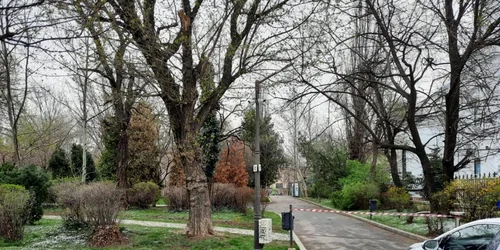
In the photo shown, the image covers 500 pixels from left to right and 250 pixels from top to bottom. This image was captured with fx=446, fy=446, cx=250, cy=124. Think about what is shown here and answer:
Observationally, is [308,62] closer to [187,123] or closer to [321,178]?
[187,123]

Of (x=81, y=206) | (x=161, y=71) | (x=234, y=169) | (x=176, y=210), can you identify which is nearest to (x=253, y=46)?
(x=161, y=71)

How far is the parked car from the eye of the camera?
6.24m

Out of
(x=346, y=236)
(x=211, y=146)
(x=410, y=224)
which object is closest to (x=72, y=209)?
(x=346, y=236)

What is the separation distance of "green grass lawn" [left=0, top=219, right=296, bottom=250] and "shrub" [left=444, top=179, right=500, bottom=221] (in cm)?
551

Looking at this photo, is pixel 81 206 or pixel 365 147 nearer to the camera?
pixel 81 206

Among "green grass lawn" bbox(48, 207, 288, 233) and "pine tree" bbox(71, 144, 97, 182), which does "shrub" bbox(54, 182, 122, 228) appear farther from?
"pine tree" bbox(71, 144, 97, 182)

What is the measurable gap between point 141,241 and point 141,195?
1287 centimetres

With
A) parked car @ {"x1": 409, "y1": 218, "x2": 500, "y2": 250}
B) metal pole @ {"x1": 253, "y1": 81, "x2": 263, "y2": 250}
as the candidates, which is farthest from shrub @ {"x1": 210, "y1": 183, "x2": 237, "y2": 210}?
parked car @ {"x1": 409, "y1": 218, "x2": 500, "y2": 250}

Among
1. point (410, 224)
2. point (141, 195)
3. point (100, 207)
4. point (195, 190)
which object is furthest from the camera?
point (141, 195)

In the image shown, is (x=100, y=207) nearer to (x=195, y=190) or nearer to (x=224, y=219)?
(x=195, y=190)

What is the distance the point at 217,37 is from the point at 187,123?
282cm

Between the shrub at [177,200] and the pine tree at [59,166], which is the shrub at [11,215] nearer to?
the shrub at [177,200]

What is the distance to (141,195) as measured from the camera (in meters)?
25.3

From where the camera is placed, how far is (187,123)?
14.0 meters
